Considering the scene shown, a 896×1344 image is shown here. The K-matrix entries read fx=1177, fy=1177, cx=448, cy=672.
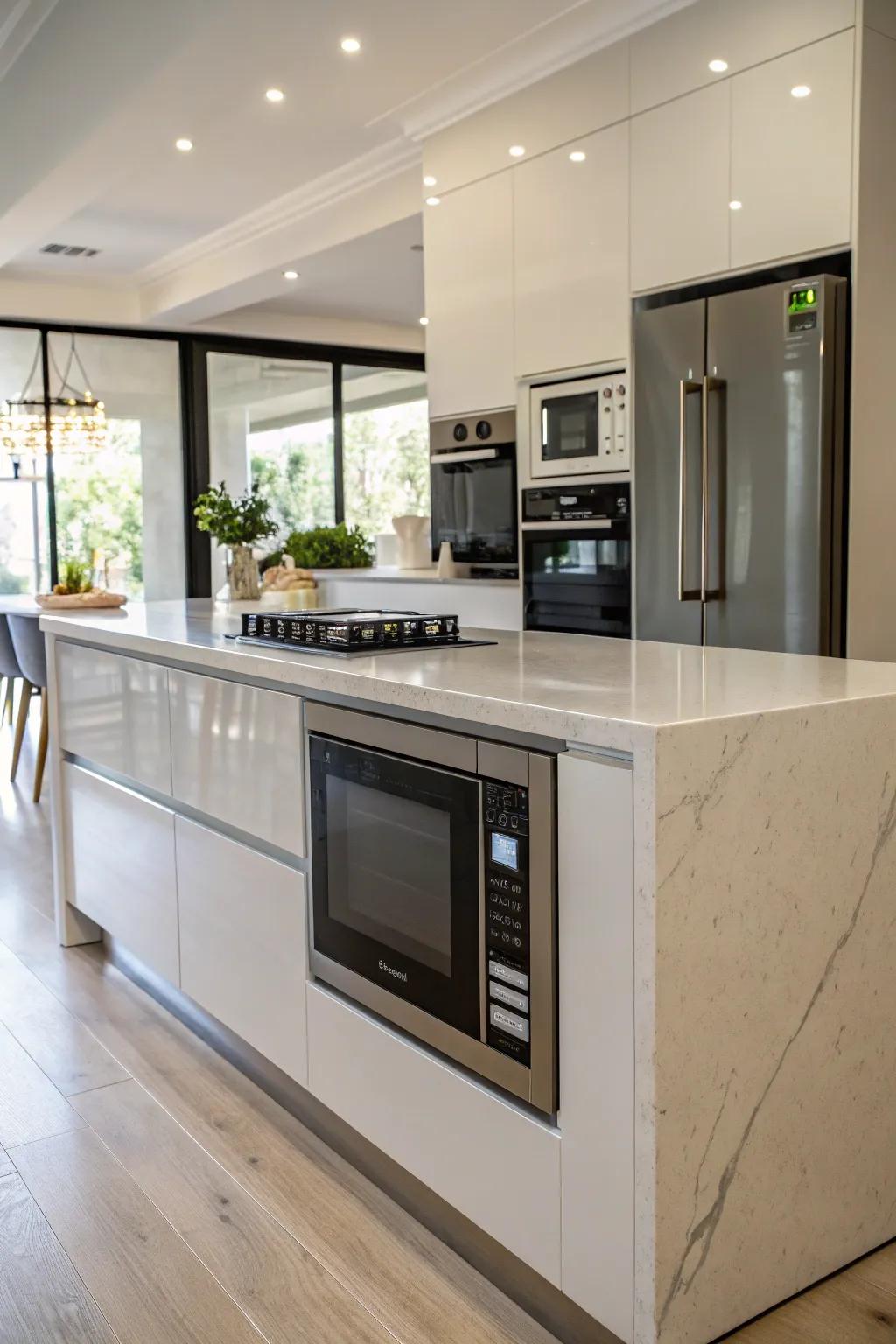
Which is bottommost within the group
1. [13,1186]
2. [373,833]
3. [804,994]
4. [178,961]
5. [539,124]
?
[13,1186]

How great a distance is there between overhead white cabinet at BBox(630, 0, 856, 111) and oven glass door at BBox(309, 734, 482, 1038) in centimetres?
240

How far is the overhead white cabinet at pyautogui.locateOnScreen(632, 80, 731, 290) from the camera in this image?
133 inches

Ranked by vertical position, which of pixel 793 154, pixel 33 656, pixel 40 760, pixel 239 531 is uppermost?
pixel 793 154

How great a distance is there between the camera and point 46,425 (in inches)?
293

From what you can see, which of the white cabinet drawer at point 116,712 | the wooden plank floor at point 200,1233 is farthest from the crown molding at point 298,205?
the wooden plank floor at point 200,1233

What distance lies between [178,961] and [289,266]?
175 inches

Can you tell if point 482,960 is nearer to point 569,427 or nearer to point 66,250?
point 569,427

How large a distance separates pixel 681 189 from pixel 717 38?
0.40 meters

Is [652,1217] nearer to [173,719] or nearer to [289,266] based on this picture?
[173,719]

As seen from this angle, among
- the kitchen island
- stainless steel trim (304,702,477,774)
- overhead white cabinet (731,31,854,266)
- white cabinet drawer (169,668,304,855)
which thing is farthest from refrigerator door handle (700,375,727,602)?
stainless steel trim (304,702,477,774)

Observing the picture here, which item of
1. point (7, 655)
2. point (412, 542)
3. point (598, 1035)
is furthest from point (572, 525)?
point (7, 655)

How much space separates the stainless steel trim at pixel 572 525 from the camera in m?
3.88

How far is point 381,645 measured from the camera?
218 cm

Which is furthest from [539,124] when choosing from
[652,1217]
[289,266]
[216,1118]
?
[652,1217]
